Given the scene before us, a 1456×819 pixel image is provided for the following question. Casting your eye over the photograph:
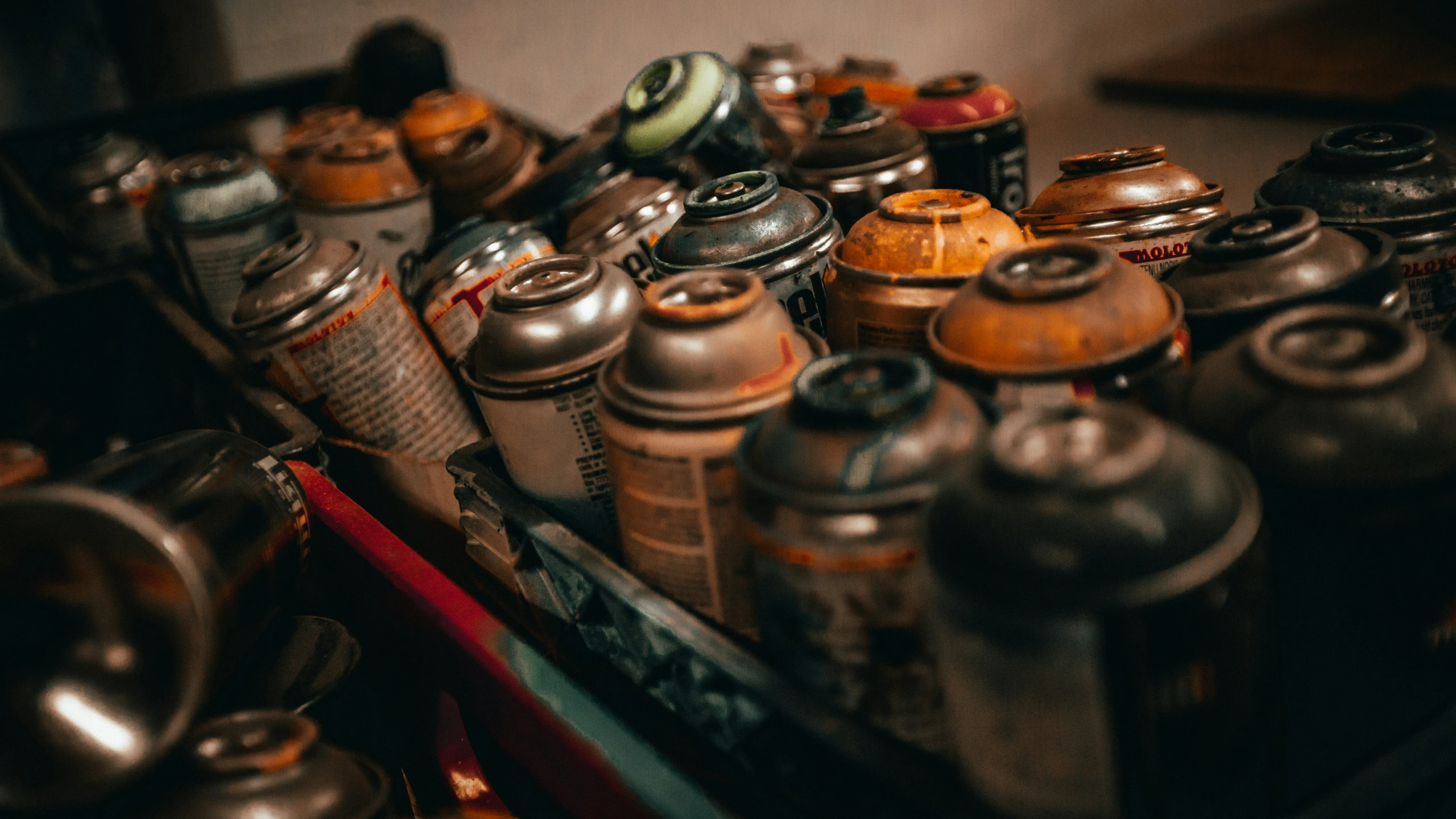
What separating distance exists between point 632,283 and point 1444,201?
841 millimetres

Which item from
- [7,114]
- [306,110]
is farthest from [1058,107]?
[7,114]

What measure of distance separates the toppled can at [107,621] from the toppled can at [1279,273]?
92cm

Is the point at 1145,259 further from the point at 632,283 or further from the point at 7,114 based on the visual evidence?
the point at 7,114

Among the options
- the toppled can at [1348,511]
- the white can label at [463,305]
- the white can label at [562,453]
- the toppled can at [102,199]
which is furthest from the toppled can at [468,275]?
the toppled can at [102,199]

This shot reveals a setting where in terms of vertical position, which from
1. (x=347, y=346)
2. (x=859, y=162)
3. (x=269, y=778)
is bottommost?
(x=269, y=778)

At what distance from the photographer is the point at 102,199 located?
2568 millimetres

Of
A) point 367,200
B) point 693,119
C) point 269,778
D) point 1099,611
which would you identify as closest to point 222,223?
point 367,200

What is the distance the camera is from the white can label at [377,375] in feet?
4.74

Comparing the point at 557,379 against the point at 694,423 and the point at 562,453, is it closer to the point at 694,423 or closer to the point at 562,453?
the point at 562,453

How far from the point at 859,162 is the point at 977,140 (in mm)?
253

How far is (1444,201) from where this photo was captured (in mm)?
1031

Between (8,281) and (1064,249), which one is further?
(8,281)

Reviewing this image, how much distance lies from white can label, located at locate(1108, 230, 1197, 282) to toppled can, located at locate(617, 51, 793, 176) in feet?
1.85

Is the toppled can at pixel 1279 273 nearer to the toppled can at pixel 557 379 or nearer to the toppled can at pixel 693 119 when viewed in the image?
the toppled can at pixel 557 379
